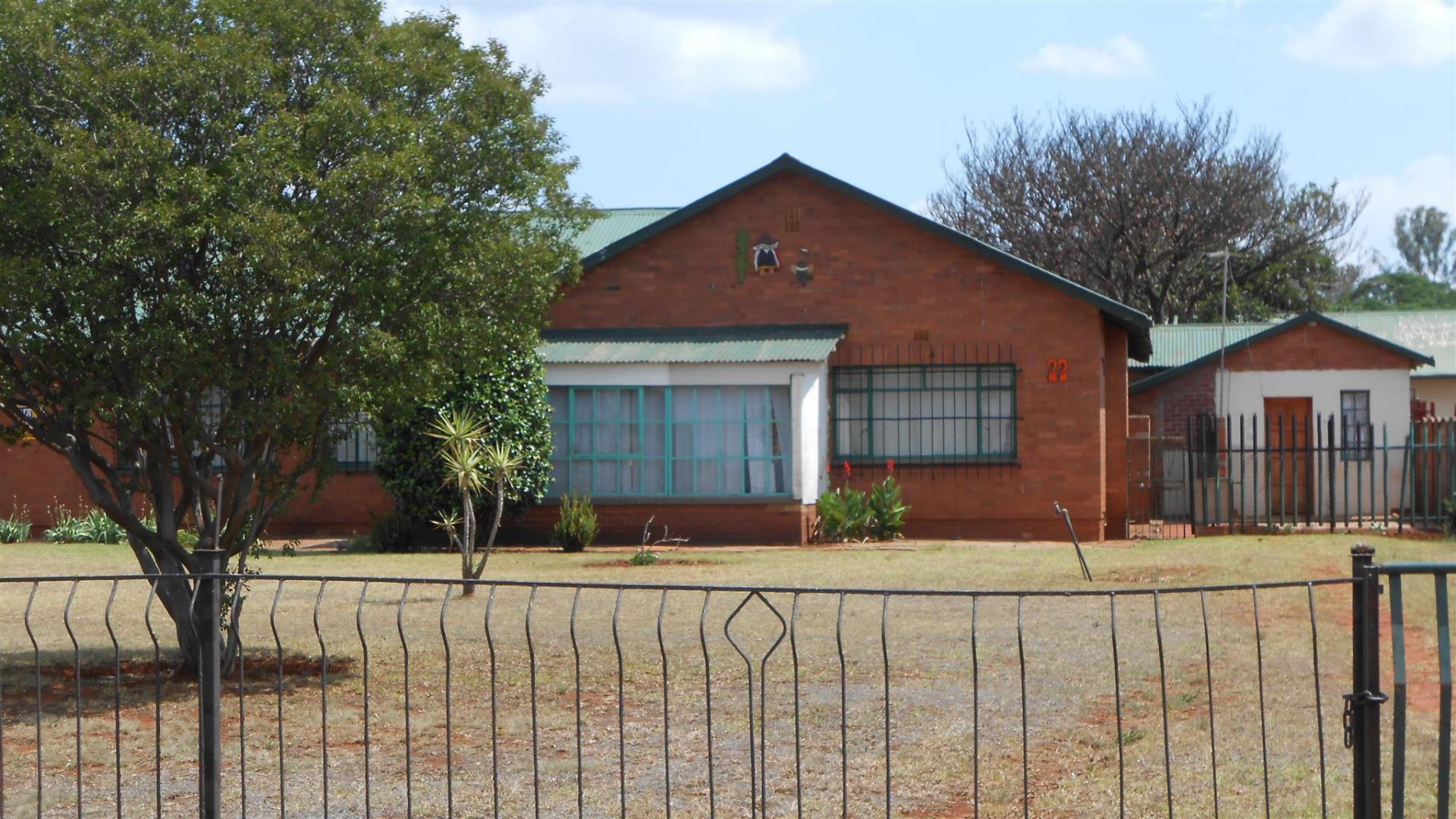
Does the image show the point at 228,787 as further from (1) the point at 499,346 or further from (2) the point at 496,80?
(2) the point at 496,80

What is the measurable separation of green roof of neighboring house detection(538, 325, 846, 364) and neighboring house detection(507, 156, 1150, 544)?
0.04 meters

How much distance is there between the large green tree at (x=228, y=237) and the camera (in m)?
9.23

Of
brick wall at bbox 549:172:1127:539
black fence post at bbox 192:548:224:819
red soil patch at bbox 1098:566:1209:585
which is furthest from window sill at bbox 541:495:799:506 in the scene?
black fence post at bbox 192:548:224:819

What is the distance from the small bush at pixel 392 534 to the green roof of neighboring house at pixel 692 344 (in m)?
3.14

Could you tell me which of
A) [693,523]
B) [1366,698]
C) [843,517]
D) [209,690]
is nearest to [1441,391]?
[843,517]

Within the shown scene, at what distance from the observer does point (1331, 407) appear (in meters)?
27.0

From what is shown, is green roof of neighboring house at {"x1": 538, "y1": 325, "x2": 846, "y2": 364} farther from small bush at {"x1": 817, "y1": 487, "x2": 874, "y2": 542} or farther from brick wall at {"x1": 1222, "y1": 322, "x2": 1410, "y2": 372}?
brick wall at {"x1": 1222, "y1": 322, "x2": 1410, "y2": 372}

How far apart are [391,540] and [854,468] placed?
7.03 m

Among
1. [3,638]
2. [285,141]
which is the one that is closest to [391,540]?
[3,638]

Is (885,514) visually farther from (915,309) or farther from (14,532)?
(14,532)

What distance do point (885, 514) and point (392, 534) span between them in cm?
711

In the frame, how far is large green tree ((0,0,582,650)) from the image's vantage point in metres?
9.23

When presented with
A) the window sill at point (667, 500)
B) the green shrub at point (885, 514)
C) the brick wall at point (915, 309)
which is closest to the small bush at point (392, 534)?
the window sill at point (667, 500)

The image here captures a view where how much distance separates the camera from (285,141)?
955 cm
